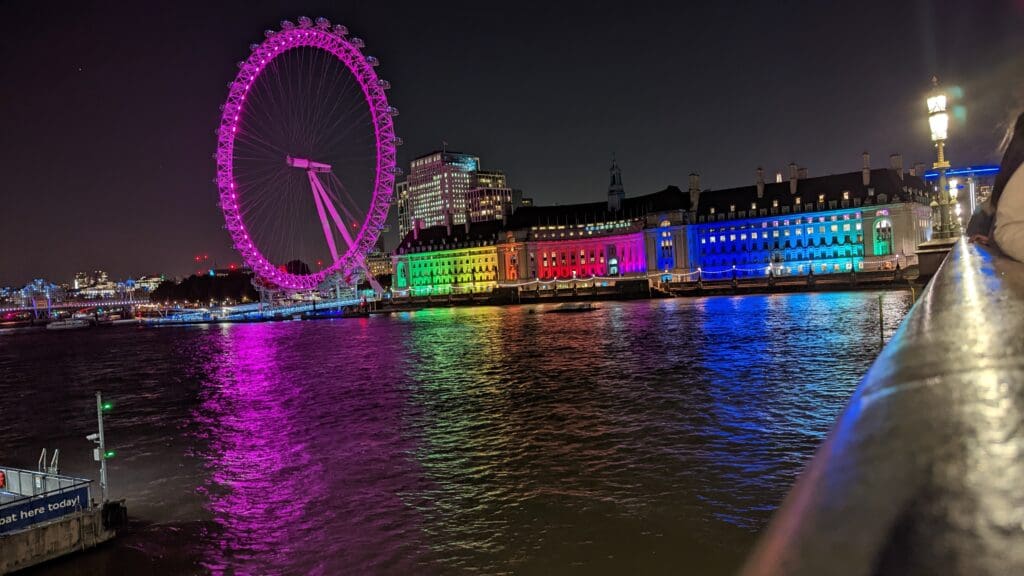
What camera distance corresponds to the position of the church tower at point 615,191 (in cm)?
13188

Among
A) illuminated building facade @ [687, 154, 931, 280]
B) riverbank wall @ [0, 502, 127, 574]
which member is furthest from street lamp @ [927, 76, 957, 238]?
illuminated building facade @ [687, 154, 931, 280]

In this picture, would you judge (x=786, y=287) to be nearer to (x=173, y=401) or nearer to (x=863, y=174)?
(x=863, y=174)

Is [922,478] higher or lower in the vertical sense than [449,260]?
lower

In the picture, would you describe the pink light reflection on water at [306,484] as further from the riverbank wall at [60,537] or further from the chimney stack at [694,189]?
the chimney stack at [694,189]

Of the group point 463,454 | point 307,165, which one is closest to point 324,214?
point 307,165

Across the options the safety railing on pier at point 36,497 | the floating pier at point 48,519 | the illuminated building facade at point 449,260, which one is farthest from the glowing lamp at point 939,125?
the illuminated building facade at point 449,260

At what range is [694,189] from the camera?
120938 mm

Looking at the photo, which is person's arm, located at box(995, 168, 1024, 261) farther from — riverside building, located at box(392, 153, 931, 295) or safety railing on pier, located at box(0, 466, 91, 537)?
riverside building, located at box(392, 153, 931, 295)

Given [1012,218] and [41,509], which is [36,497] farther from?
[1012,218]

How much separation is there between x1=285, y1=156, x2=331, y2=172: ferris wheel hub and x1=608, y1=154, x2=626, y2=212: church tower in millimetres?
67837

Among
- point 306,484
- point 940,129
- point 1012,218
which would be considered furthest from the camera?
point 306,484

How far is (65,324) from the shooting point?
431ft

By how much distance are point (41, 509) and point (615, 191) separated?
4946 inches

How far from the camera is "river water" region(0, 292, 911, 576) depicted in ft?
36.7
